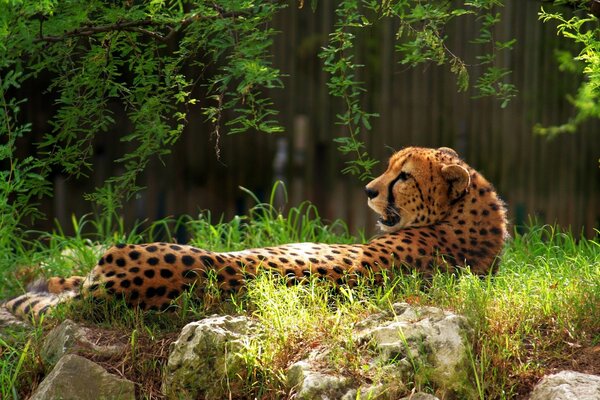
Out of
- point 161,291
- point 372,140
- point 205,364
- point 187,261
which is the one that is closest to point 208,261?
point 187,261

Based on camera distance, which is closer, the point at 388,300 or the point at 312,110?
the point at 388,300

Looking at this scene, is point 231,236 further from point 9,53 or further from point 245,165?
point 9,53

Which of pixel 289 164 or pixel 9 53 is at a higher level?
pixel 9 53

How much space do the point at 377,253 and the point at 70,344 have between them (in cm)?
142

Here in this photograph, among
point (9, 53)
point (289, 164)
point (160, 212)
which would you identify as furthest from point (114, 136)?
point (9, 53)

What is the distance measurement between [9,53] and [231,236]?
→ 6.55ft

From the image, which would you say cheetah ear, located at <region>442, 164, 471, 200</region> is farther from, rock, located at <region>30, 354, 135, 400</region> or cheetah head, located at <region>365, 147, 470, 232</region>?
rock, located at <region>30, 354, 135, 400</region>

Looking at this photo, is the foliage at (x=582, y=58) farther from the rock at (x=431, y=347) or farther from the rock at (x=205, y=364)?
the rock at (x=205, y=364)

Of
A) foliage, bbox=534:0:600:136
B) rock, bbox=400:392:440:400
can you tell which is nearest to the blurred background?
foliage, bbox=534:0:600:136

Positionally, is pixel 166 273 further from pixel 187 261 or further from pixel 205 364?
pixel 205 364

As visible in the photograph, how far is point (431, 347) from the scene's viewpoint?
3.73 metres

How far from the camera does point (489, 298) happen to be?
4.02 metres

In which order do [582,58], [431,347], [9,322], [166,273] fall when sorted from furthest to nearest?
[9,322], [166,273], [582,58], [431,347]

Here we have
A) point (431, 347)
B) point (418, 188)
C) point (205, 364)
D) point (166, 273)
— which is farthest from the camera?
point (418, 188)
